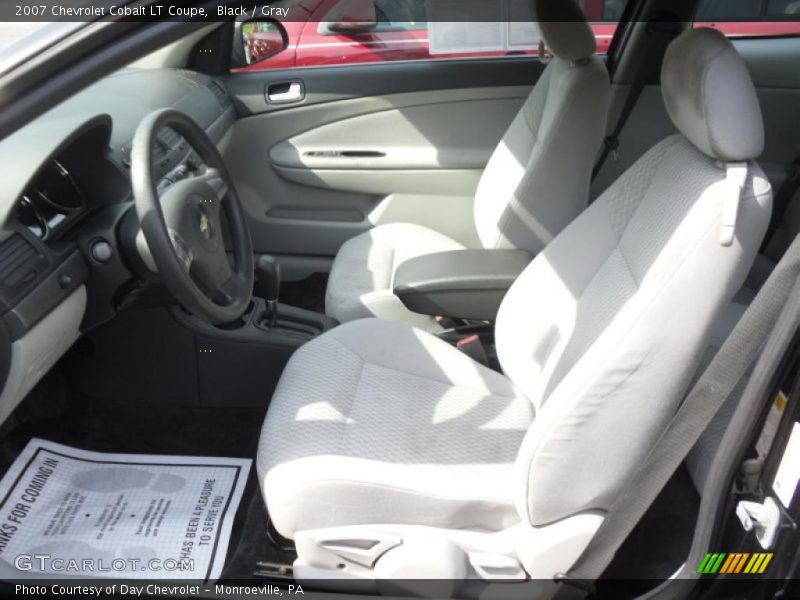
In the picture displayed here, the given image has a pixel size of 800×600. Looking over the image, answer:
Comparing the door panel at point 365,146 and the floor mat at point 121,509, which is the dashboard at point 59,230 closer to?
Result: the floor mat at point 121,509

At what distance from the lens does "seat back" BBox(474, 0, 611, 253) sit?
1.82 metres

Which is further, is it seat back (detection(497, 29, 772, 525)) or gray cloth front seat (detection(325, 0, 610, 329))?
gray cloth front seat (detection(325, 0, 610, 329))

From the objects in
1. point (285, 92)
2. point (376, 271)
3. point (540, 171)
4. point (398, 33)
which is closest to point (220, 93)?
point (285, 92)

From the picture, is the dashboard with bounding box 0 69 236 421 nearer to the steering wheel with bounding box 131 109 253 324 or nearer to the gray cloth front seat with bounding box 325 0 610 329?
the steering wheel with bounding box 131 109 253 324

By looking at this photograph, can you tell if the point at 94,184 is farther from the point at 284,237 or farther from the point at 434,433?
the point at 284,237

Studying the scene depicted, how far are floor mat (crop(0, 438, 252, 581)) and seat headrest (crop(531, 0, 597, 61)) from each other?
1200 millimetres

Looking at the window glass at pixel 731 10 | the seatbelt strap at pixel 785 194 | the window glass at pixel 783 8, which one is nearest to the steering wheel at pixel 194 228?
the seatbelt strap at pixel 785 194

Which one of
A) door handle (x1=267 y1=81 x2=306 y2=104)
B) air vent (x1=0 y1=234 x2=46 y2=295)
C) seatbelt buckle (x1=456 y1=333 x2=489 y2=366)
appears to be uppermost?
air vent (x1=0 y1=234 x2=46 y2=295)

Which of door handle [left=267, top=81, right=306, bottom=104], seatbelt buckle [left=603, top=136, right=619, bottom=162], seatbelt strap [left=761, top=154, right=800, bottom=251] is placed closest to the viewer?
seatbelt strap [left=761, top=154, right=800, bottom=251]

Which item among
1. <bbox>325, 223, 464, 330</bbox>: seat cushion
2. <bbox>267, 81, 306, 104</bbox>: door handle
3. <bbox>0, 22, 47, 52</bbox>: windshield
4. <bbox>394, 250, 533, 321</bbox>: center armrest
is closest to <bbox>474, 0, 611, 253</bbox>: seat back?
<bbox>394, 250, 533, 321</bbox>: center armrest

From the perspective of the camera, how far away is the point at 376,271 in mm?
2117

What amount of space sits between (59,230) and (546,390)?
3.14ft

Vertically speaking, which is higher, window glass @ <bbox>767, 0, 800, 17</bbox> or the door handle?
window glass @ <bbox>767, 0, 800, 17</bbox>

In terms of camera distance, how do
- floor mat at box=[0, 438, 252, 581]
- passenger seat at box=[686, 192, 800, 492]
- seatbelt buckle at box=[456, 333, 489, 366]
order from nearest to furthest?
passenger seat at box=[686, 192, 800, 492] < floor mat at box=[0, 438, 252, 581] < seatbelt buckle at box=[456, 333, 489, 366]
